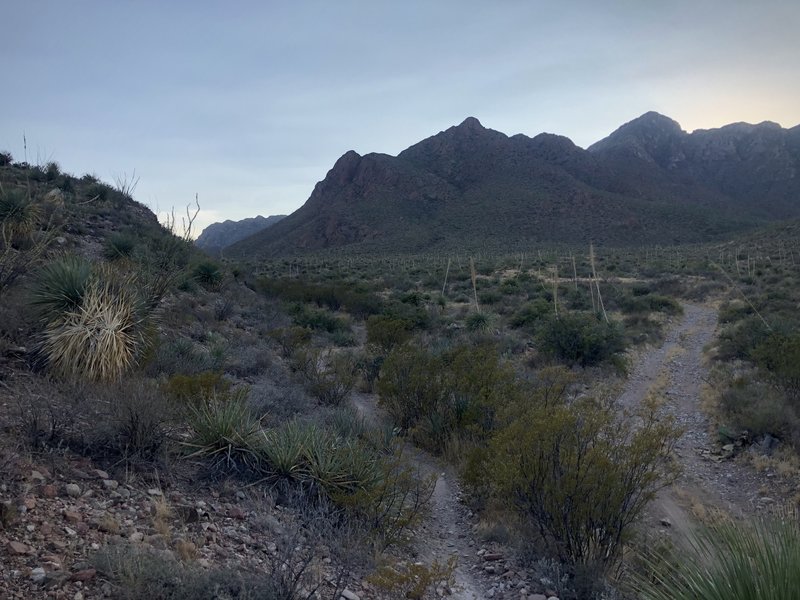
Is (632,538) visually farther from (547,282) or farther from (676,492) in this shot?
(547,282)

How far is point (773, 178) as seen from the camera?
102125mm

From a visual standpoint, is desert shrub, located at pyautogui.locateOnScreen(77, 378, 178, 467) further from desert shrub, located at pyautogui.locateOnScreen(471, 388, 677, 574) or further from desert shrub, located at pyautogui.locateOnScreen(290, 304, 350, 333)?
desert shrub, located at pyautogui.locateOnScreen(290, 304, 350, 333)

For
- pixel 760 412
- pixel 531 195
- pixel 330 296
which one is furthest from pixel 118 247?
pixel 531 195

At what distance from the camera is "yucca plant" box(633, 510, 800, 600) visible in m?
2.52

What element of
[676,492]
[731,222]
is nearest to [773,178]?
[731,222]

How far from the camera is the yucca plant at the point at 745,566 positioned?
8.26 feet

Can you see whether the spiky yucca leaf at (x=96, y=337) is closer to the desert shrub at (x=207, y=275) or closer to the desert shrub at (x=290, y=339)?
the desert shrub at (x=290, y=339)

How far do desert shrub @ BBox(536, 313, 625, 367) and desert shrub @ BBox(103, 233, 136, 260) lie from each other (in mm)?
11225

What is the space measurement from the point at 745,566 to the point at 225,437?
15.7 feet

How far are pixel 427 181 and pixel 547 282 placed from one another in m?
55.5

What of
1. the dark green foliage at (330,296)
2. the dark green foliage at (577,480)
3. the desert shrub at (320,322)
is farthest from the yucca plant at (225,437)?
the dark green foliage at (330,296)

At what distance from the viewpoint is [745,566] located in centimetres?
266

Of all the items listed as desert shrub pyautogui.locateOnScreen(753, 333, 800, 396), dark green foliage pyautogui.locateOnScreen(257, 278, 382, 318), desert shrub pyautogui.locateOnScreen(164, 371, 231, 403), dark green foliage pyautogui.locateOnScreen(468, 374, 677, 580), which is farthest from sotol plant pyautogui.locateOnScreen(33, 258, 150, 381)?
dark green foliage pyautogui.locateOnScreen(257, 278, 382, 318)

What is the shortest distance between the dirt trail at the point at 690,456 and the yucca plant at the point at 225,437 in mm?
4192
